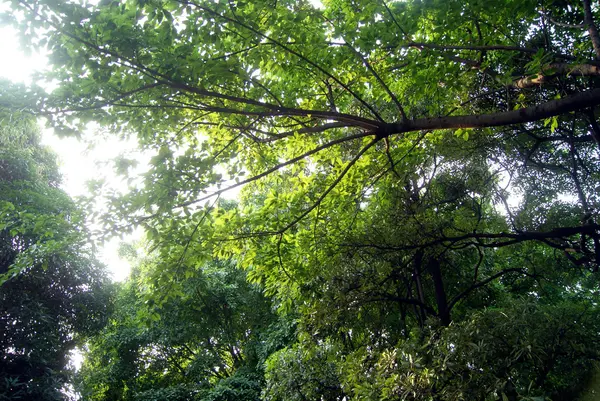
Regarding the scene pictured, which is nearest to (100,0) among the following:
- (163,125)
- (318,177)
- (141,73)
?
(141,73)

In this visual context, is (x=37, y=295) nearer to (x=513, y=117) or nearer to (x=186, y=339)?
(x=186, y=339)

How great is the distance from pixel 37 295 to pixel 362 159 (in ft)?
23.4

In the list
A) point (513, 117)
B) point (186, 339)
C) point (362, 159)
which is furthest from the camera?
point (186, 339)

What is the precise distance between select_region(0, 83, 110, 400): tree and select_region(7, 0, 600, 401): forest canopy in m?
4.05

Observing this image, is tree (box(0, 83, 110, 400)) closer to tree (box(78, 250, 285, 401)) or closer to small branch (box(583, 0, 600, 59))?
tree (box(78, 250, 285, 401))

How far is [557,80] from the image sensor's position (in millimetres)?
3629

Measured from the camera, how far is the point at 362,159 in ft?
13.9

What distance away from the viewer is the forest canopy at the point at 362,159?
240cm

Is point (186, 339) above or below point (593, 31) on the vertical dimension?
above

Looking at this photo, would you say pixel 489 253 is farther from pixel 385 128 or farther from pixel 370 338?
pixel 385 128

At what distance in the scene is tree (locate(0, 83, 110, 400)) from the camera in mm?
7293

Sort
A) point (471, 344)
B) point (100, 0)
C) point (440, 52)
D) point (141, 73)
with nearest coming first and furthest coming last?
point (100, 0), point (141, 73), point (440, 52), point (471, 344)

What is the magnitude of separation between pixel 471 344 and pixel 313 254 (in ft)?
6.17

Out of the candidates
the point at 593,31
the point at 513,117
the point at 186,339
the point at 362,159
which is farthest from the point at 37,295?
the point at 593,31
